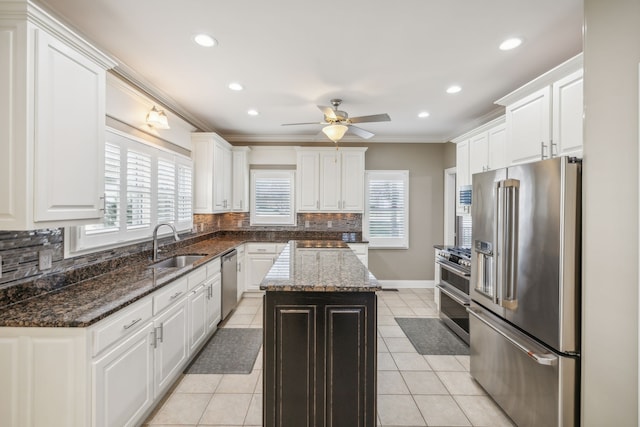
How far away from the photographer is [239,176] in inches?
209

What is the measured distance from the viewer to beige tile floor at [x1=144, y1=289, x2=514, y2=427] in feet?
7.11

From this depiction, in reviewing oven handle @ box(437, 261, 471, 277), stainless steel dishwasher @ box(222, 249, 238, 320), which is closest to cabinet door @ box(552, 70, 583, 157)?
oven handle @ box(437, 261, 471, 277)

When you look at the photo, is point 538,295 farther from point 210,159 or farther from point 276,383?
point 210,159

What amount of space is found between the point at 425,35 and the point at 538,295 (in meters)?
1.99

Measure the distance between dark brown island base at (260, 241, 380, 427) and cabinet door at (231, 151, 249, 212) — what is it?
12.0ft

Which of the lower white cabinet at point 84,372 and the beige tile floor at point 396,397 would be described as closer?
the lower white cabinet at point 84,372

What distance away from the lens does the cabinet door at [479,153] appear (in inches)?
137

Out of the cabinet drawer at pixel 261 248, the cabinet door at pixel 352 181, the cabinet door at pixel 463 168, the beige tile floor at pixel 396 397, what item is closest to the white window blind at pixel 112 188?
the beige tile floor at pixel 396 397

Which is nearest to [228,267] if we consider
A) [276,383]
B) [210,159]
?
[210,159]

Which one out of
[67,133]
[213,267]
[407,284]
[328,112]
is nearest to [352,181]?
[407,284]

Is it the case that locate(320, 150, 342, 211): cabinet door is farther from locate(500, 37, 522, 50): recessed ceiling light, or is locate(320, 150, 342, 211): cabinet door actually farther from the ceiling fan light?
locate(500, 37, 522, 50): recessed ceiling light

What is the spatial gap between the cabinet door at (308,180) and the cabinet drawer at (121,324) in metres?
3.43

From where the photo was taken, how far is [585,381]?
5.15ft

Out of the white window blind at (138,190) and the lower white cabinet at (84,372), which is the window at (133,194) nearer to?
the white window blind at (138,190)
